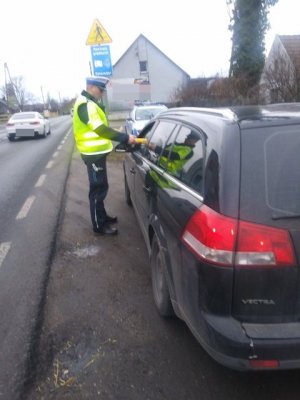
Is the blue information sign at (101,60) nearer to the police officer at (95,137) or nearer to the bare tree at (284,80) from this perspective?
the bare tree at (284,80)

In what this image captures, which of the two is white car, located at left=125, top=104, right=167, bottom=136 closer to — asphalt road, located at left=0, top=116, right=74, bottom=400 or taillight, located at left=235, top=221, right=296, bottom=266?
asphalt road, located at left=0, top=116, right=74, bottom=400

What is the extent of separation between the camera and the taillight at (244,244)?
2.05m

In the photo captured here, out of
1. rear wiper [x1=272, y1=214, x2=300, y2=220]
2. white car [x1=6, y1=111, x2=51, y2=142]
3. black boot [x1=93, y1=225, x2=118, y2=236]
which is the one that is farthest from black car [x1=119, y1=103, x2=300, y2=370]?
white car [x1=6, y1=111, x2=51, y2=142]

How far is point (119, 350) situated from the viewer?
9.59ft

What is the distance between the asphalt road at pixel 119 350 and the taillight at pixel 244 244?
3.10 feet

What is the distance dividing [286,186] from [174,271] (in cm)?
93

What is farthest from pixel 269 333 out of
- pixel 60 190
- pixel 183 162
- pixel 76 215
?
pixel 60 190

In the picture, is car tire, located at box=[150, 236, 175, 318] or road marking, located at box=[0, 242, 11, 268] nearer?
car tire, located at box=[150, 236, 175, 318]

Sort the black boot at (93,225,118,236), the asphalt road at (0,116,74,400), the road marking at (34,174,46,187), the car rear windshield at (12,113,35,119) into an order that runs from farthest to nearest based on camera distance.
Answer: the car rear windshield at (12,113,35,119)
the road marking at (34,174,46,187)
the black boot at (93,225,118,236)
the asphalt road at (0,116,74,400)

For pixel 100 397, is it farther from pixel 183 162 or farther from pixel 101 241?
pixel 101 241

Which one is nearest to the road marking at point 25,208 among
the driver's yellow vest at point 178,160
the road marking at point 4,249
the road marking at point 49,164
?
the road marking at point 4,249

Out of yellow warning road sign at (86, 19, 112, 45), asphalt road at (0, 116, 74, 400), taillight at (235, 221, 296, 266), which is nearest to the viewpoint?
taillight at (235, 221, 296, 266)

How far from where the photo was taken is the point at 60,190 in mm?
8453

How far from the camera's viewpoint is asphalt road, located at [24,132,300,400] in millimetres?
2514
